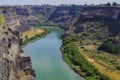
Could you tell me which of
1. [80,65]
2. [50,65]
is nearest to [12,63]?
[80,65]

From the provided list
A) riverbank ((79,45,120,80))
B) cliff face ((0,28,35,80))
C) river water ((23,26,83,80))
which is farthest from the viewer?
riverbank ((79,45,120,80))

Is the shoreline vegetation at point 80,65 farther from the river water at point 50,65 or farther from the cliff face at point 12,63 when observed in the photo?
the cliff face at point 12,63

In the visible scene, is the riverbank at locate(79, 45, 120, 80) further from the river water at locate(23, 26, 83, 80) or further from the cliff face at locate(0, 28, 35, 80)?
the cliff face at locate(0, 28, 35, 80)

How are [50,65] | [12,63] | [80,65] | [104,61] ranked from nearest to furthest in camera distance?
[12,63]
[80,65]
[50,65]
[104,61]

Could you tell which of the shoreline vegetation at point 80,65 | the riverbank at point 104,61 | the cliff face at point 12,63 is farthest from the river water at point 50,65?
the cliff face at point 12,63

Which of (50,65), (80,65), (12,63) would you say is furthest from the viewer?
(50,65)

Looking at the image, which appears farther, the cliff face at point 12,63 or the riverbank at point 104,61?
the riverbank at point 104,61

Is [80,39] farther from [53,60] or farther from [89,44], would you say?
[53,60]

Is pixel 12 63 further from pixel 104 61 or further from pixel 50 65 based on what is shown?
pixel 104 61

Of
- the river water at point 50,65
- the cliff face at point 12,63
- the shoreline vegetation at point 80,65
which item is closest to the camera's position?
the cliff face at point 12,63

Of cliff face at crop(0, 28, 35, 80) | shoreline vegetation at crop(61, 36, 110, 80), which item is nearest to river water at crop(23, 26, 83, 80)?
shoreline vegetation at crop(61, 36, 110, 80)
